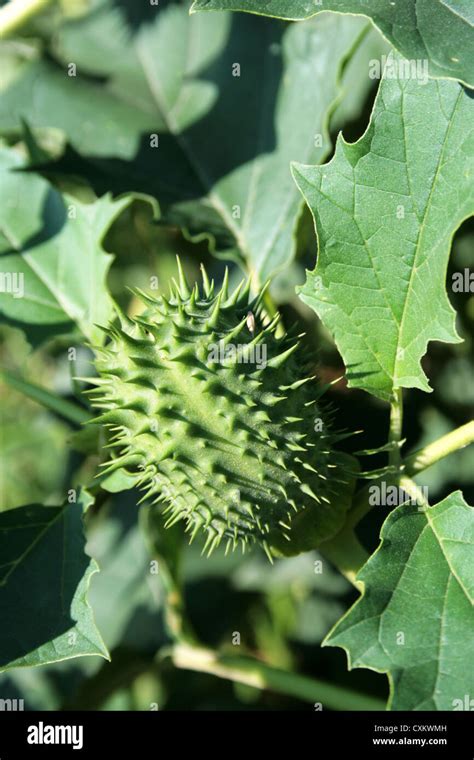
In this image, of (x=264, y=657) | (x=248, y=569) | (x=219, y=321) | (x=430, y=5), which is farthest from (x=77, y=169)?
(x=264, y=657)

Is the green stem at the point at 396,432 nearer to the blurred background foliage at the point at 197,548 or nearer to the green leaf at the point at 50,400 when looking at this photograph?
the blurred background foliage at the point at 197,548

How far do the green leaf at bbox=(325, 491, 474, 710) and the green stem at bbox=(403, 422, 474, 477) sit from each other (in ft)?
0.33

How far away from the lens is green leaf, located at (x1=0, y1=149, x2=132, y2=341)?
90.0 inches

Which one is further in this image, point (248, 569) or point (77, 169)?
point (248, 569)

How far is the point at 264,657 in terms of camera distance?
9.48ft

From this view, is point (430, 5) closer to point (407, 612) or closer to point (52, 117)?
point (407, 612)

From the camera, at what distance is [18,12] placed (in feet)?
8.01

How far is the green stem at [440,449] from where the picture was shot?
5.60ft

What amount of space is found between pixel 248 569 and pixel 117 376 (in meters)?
1.44

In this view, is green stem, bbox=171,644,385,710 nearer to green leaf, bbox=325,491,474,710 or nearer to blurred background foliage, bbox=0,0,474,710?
blurred background foliage, bbox=0,0,474,710

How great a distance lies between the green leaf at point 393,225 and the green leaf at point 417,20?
86 mm

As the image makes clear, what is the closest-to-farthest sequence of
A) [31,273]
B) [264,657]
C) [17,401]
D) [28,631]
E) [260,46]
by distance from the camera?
[28,631] → [31,273] → [260,46] → [264,657] → [17,401]

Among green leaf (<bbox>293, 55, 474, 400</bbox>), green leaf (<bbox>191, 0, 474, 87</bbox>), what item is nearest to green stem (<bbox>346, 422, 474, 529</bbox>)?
green leaf (<bbox>293, 55, 474, 400</bbox>)

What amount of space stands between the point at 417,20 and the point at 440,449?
0.80 m
